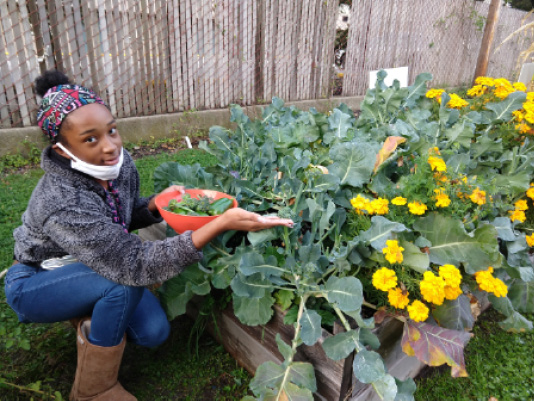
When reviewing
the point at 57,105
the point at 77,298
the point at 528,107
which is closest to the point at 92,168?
the point at 57,105

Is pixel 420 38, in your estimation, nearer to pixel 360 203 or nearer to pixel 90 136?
pixel 360 203

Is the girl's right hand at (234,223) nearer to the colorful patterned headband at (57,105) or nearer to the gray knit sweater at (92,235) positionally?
the gray knit sweater at (92,235)

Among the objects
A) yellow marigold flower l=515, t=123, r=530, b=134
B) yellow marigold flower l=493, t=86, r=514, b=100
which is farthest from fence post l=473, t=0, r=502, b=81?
yellow marigold flower l=515, t=123, r=530, b=134

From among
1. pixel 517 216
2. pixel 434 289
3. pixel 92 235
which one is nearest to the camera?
pixel 434 289

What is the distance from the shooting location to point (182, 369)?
5.48ft

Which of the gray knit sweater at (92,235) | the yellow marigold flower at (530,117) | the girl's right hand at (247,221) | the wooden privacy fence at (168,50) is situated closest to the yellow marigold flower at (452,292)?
the girl's right hand at (247,221)

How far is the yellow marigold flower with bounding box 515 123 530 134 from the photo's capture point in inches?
80.6

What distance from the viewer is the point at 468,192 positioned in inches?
54.0

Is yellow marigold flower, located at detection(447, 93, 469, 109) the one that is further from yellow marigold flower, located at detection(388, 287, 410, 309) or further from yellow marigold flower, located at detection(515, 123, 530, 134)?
yellow marigold flower, located at detection(388, 287, 410, 309)

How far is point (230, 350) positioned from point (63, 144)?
114 centimetres

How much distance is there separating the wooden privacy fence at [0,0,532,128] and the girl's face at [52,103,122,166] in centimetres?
285

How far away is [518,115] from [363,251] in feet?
4.94

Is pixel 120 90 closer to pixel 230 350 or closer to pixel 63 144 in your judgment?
pixel 63 144

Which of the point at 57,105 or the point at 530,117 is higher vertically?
the point at 57,105
